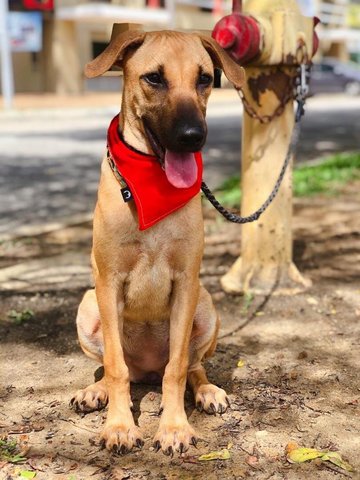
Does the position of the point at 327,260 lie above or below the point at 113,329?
below

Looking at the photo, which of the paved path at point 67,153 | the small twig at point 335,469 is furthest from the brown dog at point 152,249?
the paved path at point 67,153

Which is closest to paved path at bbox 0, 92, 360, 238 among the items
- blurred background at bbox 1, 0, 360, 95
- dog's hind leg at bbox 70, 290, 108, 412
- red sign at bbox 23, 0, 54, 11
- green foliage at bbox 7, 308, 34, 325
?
green foliage at bbox 7, 308, 34, 325

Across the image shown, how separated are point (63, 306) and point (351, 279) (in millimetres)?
2224

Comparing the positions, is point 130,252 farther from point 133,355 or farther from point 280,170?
point 280,170

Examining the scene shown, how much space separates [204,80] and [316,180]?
590 centimetres

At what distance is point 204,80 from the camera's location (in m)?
2.80

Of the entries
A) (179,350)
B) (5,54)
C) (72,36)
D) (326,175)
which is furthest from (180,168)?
(72,36)

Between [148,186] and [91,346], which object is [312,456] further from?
[148,186]

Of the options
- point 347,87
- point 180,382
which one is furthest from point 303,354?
point 347,87

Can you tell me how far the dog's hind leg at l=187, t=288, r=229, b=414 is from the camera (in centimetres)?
308

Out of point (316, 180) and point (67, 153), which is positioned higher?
point (316, 180)

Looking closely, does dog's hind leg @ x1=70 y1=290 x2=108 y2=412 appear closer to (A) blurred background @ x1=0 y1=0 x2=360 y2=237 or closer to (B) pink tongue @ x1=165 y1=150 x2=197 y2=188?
(B) pink tongue @ x1=165 y1=150 x2=197 y2=188

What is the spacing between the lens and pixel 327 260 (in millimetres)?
5398

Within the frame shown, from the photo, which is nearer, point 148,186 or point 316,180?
point 148,186
